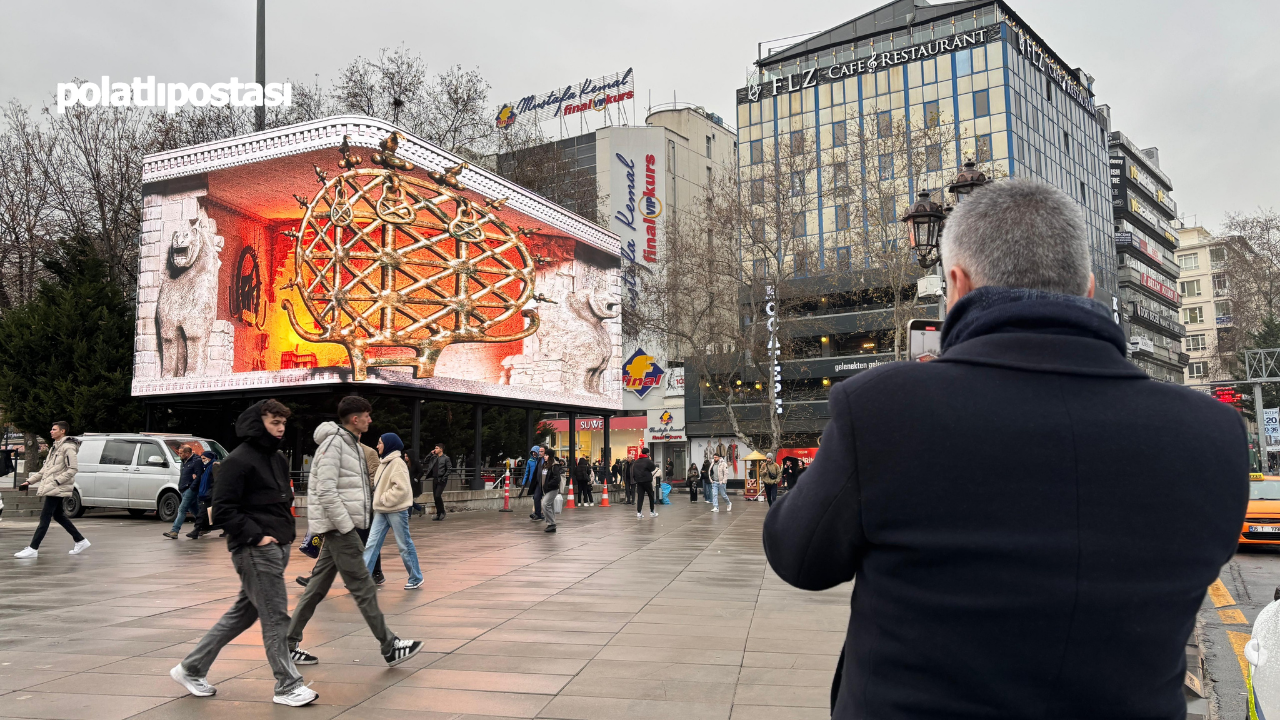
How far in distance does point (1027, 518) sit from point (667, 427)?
57223 mm

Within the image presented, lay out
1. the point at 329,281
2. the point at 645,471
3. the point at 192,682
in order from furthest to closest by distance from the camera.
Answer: the point at 329,281, the point at 645,471, the point at 192,682

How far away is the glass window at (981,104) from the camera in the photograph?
5056 cm

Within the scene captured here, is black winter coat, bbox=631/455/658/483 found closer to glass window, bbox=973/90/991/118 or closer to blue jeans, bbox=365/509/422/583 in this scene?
blue jeans, bbox=365/509/422/583

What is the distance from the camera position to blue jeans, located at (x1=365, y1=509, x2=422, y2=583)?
9.52 m

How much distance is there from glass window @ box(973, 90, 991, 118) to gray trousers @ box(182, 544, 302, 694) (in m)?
51.7

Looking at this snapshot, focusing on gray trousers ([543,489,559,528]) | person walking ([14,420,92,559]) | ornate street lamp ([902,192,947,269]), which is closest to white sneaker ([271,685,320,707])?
person walking ([14,420,92,559])

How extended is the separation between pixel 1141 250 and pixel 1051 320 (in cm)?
8212

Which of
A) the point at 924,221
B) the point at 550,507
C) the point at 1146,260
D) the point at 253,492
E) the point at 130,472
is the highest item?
the point at 1146,260

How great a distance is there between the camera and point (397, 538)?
32.2 feet

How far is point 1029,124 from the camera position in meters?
52.0

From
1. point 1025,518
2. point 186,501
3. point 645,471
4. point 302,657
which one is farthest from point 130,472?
point 1025,518

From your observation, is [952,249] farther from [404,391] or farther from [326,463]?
[404,391]

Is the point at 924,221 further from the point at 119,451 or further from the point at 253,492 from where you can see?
the point at 119,451

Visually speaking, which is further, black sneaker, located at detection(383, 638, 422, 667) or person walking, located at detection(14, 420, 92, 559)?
person walking, located at detection(14, 420, 92, 559)
